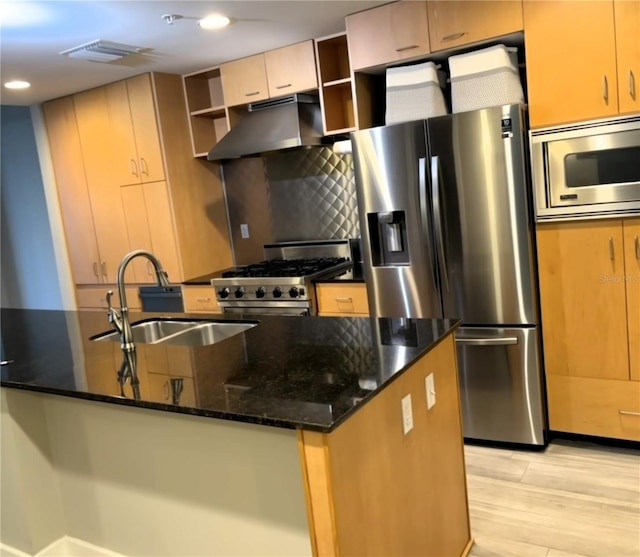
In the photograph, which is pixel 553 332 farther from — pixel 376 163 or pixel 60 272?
pixel 60 272

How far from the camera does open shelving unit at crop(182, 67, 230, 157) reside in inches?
166

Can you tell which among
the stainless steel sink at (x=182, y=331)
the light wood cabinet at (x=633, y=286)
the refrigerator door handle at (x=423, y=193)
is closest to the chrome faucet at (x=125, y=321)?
the stainless steel sink at (x=182, y=331)

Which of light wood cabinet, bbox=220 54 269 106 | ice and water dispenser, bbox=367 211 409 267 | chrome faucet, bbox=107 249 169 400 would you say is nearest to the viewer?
chrome faucet, bbox=107 249 169 400

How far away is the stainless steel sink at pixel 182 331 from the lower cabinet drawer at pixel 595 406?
5.42 feet

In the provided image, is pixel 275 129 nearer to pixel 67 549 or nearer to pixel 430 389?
pixel 430 389

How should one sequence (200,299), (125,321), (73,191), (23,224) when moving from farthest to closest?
(23,224), (73,191), (200,299), (125,321)

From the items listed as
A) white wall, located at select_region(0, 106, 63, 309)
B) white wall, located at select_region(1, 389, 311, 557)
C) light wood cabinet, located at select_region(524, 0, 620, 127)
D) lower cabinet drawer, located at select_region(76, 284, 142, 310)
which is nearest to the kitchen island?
white wall, located at select_region(1, 389, 311, 557)

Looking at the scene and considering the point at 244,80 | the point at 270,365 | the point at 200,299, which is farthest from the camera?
the point at 200,299

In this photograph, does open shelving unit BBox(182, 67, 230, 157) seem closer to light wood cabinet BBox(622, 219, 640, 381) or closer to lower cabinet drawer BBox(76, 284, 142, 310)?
lower cabinet drawer BBox(76, 284, 142, 310)

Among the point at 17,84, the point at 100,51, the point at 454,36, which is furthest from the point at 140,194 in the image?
the point at 454,36

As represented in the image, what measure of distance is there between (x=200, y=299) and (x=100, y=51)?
1700 millimetres

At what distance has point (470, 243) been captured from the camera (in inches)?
117

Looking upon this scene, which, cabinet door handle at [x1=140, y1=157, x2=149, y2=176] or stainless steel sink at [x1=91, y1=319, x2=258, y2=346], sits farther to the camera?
cabinet door handle at [x1=140, y1=157, x2=149, y2=176]

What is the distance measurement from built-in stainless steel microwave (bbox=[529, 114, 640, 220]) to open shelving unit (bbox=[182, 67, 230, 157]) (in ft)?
7.46
